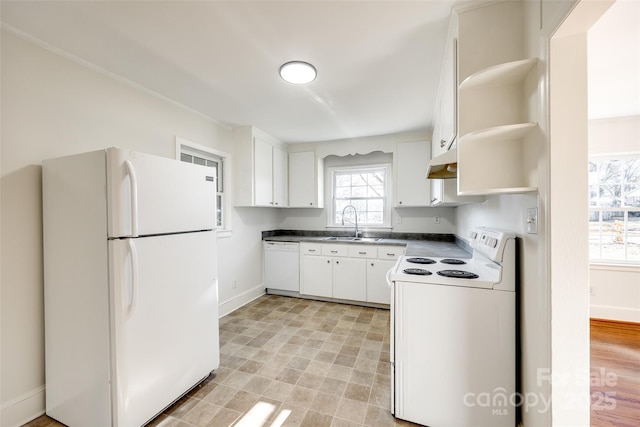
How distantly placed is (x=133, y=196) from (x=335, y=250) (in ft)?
8.66

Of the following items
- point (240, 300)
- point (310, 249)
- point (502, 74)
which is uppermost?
point (502, 74)

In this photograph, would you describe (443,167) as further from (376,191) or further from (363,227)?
(363,227)

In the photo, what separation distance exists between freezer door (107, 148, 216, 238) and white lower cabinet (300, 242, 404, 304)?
203 cm

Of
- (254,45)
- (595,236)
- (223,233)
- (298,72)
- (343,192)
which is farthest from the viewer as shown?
(343,192)

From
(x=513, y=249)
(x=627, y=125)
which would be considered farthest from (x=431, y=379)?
(x=627, y=125)

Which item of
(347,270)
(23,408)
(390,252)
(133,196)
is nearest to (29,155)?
(133,196)

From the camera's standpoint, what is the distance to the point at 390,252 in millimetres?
3398

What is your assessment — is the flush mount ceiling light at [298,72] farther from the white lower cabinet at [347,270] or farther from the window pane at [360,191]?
the window pane at [360,191]

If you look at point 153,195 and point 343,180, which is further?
point 343,180

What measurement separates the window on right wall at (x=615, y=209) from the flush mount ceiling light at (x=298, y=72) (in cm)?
356

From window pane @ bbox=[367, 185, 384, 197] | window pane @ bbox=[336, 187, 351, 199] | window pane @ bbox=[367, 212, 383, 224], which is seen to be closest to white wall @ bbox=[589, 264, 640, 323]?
window pane @ bbox=[367, 212, 383, 224]

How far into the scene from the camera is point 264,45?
5.76 ft

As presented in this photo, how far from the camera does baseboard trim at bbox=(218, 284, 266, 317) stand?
3.21 meters

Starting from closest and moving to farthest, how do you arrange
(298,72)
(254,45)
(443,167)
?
1. (254,45)
2. (298,72)
3. (443,167)
